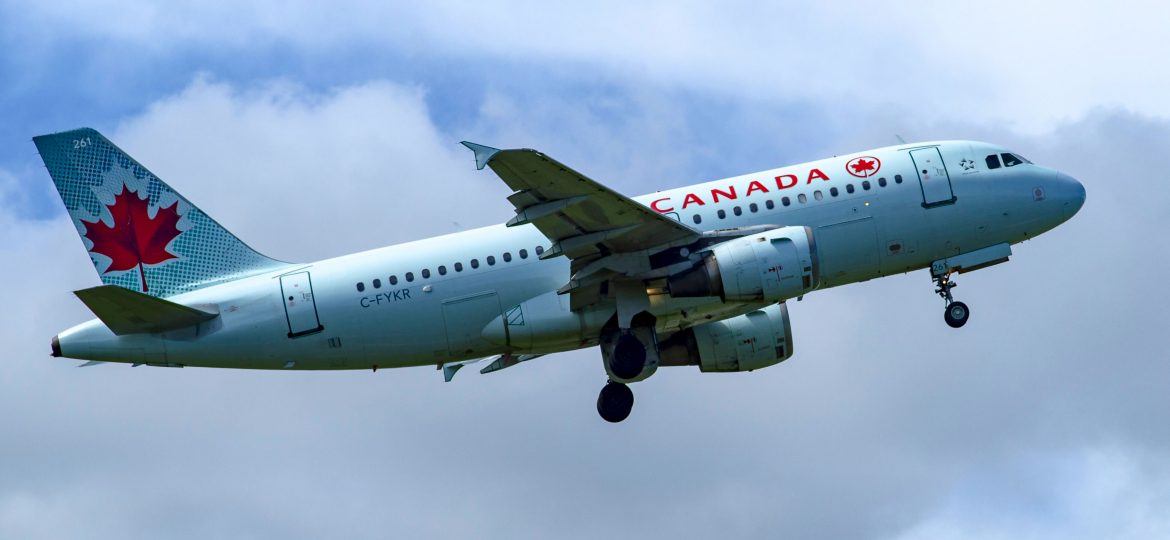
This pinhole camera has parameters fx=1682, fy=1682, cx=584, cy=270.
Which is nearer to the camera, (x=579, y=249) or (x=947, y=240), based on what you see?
(x=579, y=249)

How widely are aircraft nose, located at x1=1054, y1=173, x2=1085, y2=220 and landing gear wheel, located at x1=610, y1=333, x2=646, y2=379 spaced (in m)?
13.6

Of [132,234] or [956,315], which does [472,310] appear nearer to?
[132,234]

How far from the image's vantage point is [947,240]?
157ft

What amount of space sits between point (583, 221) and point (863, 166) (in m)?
8.83

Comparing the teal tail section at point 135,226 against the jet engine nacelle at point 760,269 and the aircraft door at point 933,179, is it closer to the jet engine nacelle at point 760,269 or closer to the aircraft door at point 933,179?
the jet engine nacelle at point 760,269

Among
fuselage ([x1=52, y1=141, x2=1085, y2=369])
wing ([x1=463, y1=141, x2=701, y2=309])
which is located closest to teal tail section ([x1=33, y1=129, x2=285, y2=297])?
fuselage ([x1=52, y1=141, x2=1085, y2=369])

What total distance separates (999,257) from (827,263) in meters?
5.57

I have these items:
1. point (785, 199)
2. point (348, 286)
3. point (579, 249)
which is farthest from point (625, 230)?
point (348, 286)

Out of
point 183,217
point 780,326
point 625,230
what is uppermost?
point 183,217

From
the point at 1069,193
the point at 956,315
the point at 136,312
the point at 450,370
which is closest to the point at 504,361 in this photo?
the point at 450,370

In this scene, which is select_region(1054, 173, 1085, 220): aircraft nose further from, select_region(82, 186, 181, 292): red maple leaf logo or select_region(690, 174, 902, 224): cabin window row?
select_region(82, 186, 181, 292): red maple leaf logo

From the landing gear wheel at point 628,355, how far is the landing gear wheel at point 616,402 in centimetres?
400

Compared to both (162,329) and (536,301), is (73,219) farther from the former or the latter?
(536,301)

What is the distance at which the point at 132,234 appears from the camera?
48.6 meters
